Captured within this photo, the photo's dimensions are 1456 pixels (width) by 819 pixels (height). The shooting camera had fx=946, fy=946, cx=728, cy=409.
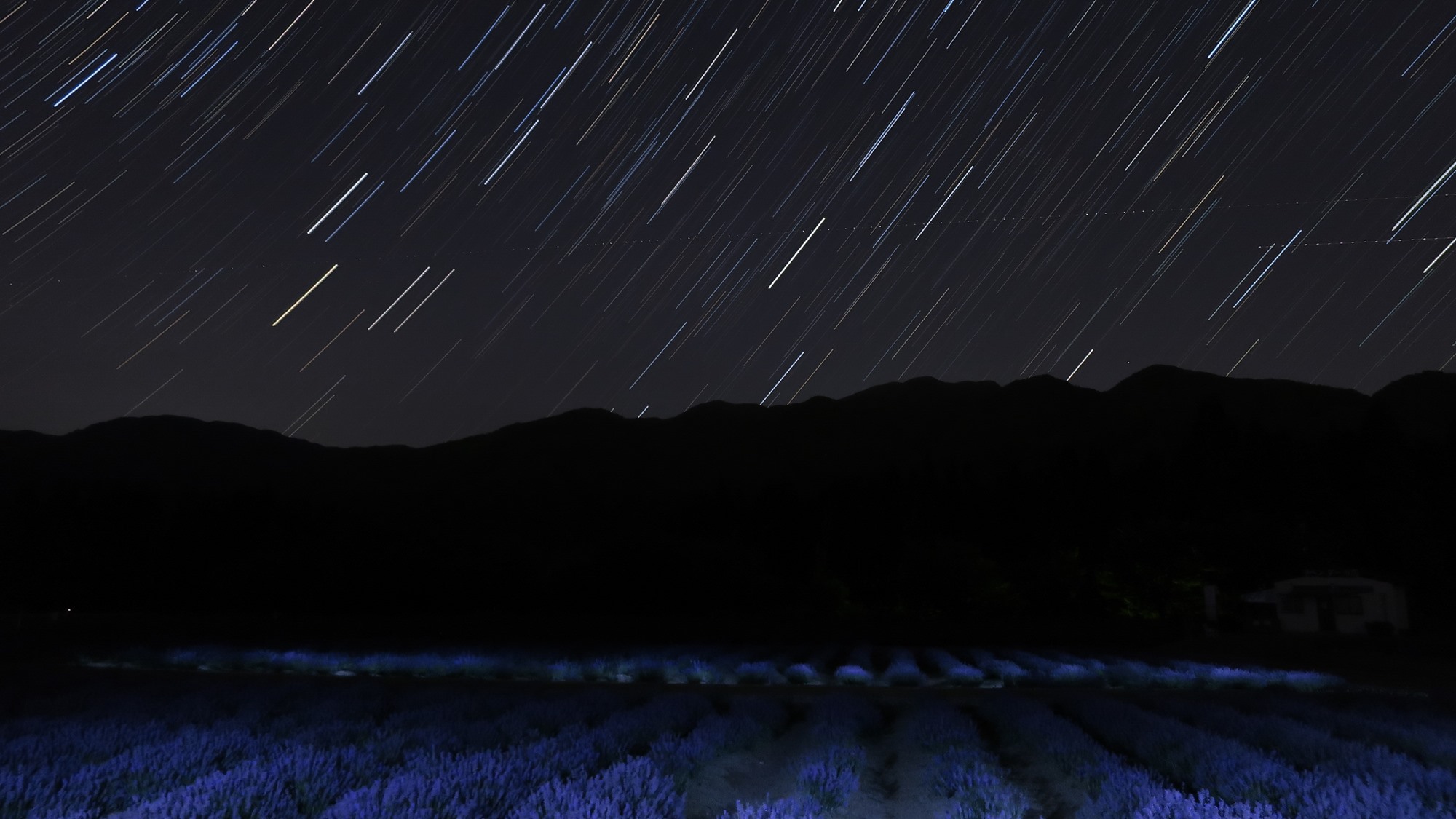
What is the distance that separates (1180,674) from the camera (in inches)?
865

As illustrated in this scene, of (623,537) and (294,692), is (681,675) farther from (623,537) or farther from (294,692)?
(623,537)

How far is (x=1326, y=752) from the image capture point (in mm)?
9148

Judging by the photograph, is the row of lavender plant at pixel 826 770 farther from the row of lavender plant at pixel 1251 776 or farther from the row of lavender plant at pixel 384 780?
the row of lavender plant at pixel 1251 776

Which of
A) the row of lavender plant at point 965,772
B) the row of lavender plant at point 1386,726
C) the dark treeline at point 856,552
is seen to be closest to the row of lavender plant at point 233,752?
the row of lavender plant at point 965,772

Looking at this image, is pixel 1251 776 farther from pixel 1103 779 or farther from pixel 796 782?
pixel 796 782

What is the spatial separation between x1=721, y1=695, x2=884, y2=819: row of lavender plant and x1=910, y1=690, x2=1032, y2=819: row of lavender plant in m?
0.74

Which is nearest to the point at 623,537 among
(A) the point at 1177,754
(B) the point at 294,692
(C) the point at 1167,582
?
(C) the point at 1167,582

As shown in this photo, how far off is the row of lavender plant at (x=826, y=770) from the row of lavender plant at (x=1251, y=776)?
2.90 m

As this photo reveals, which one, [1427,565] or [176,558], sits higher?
[176,558]

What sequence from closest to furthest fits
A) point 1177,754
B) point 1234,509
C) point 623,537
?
point 1177,754 → point 623,537 → point 1234,509

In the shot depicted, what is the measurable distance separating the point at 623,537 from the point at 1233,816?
50269 mm

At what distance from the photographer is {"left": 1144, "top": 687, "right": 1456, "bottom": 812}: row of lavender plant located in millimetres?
7570

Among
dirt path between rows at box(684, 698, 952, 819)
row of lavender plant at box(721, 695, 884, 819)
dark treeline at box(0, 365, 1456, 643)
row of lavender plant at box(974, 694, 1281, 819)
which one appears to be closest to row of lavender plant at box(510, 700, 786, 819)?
dirt path between rows at box(684, 698, 952, 819)

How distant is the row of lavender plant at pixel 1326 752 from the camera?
298 inches
